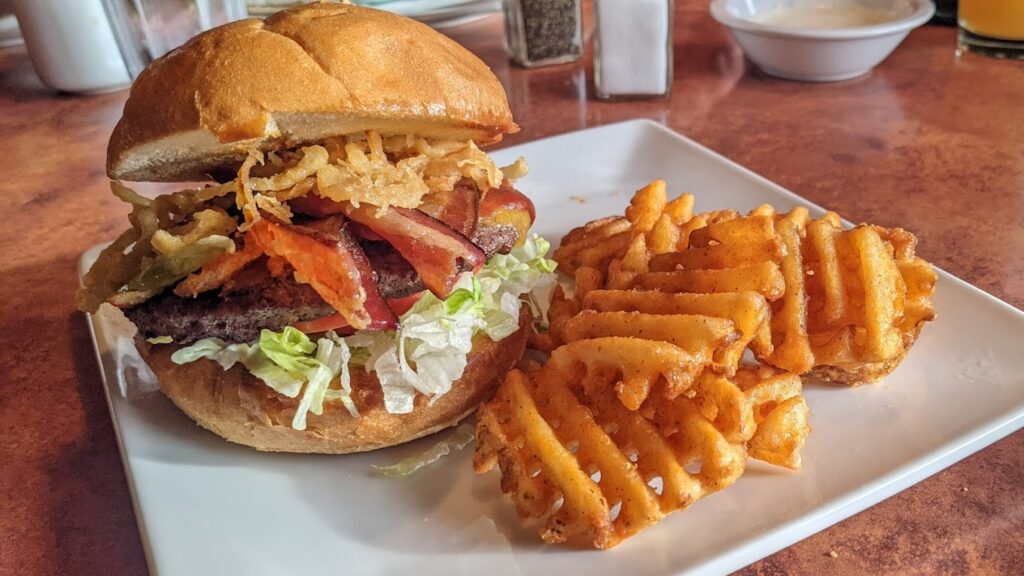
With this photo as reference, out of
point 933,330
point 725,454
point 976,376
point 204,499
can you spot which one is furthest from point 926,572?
point 204,499

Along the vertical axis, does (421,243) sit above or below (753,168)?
above

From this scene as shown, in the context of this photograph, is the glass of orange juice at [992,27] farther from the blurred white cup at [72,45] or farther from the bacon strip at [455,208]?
the blurred white cup at [72,45]

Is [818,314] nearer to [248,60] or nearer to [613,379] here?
[613,379]

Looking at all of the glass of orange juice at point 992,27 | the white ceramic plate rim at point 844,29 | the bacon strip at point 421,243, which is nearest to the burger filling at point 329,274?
the bacon strip at point 421,243

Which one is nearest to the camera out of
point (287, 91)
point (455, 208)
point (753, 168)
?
point (287, 91)

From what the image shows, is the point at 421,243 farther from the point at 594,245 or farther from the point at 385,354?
the point at 594,245

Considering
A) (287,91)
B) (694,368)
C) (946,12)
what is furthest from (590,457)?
(946,12)
